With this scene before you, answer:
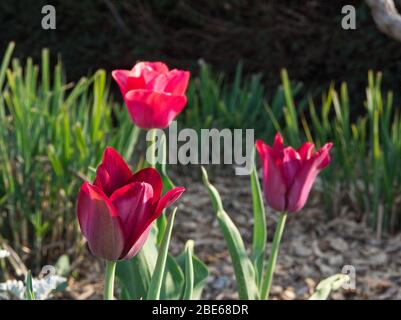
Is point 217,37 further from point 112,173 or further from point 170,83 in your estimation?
point 112,173

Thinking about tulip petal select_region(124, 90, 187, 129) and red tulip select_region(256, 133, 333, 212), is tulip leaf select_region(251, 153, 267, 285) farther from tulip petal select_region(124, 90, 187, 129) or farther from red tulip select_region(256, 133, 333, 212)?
tulip petal select_region(124, 90, 187, 129)

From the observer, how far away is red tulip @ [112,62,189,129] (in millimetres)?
1845

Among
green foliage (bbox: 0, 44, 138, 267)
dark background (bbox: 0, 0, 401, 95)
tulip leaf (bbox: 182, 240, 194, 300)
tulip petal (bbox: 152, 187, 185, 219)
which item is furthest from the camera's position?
dark background (bbox: 0, 0, 401, 95)

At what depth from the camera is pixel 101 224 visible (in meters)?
1.29

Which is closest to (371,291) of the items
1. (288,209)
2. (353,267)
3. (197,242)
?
(353,267)

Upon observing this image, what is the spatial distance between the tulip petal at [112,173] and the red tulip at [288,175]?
52cm

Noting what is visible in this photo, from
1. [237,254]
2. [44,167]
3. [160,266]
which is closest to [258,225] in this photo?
[237,254]

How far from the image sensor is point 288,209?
1.83 metres

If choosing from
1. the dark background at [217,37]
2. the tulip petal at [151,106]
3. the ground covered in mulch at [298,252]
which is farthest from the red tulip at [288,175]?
the dark background at [217,37]

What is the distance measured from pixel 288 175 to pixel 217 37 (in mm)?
3525

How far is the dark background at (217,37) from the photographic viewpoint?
4754mm

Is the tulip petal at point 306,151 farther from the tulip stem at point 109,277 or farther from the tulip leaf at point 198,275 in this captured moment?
the tulip stem at point 109,277

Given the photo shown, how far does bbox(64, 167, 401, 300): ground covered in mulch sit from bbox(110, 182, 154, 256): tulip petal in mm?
1616

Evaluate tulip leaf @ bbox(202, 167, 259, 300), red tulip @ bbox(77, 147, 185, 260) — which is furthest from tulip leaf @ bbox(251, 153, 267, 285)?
red tulip @ bbox(77, 147, 185, 260)
